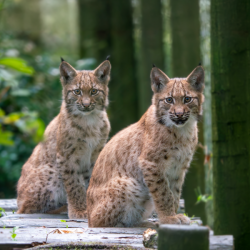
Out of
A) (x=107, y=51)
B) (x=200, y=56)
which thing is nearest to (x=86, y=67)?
(x=107, y=51)

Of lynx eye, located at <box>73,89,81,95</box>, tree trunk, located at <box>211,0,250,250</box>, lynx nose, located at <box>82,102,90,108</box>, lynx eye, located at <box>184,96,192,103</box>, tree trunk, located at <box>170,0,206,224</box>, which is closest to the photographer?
tree trunk, located at <box>211,0,250,250</box>

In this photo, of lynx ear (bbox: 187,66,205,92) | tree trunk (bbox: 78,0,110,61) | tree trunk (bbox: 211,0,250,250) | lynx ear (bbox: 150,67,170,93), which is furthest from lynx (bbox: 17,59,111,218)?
tree trunk (bbox: 78,0,110,61)

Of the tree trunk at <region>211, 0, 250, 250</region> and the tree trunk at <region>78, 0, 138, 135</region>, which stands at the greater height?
the tree trunk at <region>78, 0, 138, 135</region>

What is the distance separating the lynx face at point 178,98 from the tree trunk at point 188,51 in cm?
193

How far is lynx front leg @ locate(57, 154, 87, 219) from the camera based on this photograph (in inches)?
203

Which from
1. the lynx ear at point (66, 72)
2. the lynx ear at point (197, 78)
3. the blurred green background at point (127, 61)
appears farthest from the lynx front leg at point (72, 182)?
the lynx ear at point (197, 78)

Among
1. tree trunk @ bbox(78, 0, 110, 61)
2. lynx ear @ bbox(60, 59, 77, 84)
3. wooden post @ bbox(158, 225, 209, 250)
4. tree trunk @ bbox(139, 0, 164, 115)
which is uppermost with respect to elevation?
tree trunk @ bbox(78, 0, 110, 61)

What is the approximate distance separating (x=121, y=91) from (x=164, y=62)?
195 cm

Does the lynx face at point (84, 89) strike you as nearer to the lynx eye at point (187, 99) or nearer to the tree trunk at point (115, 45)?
the lynx eye at point (187, 99)

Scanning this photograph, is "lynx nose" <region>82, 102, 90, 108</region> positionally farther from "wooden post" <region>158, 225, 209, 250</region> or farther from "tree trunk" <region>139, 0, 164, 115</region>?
"wooden post" <region>158, 225, 209, 250</region>

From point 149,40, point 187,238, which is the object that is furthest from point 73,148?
point 149,40

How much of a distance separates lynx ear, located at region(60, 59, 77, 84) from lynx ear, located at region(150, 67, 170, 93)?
1.44 metres

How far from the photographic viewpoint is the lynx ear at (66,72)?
5.24 meters

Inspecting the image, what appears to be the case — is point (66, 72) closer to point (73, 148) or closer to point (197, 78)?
point (73, 148)
